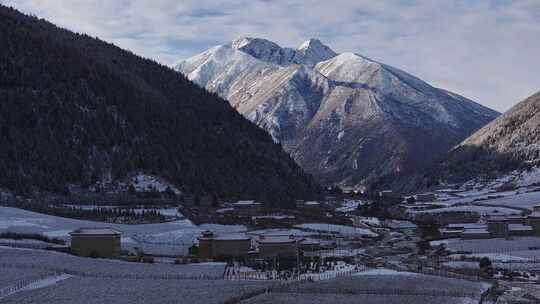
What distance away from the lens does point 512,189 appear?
19562 centimetres

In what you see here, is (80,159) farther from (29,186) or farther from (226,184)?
(226,184)

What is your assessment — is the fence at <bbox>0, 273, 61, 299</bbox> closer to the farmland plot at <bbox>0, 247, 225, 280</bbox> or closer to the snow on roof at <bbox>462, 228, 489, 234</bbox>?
the farmland plot at <bbox>0, 247, 225, 280</bbox>

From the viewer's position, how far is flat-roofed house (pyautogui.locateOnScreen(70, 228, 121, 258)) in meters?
85.8

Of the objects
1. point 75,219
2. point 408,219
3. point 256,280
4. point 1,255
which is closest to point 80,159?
point 75,219

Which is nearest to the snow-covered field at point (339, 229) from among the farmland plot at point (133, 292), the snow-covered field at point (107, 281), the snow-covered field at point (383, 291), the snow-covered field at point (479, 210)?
the snow-covered field at point (479, 210)

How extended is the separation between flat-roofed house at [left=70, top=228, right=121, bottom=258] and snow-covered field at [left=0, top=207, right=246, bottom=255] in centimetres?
772

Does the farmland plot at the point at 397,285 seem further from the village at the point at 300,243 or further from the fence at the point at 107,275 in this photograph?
the fence at the point at 107,275

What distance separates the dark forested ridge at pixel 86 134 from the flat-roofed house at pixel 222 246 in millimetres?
52732

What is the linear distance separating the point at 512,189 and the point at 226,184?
64.5 metres

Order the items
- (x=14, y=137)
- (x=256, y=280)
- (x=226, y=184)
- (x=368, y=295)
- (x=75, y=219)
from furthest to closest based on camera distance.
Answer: (x=226, y=184) < (x=14, y=137) < (x=75, y=219) < (x=256, y=280) < (x=368, y=295)

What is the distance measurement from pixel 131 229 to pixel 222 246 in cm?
1836

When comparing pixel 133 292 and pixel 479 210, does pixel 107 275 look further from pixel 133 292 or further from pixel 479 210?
pixel 479 210

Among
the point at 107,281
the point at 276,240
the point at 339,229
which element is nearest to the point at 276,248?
the point at 276,240

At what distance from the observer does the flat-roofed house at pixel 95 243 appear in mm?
85812
